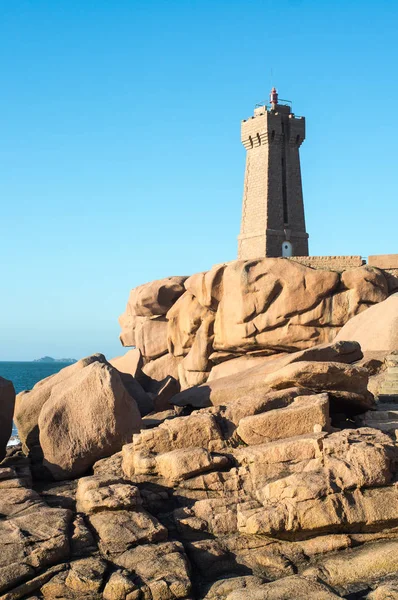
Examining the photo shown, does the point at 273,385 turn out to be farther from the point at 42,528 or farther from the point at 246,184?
the point at 246,184

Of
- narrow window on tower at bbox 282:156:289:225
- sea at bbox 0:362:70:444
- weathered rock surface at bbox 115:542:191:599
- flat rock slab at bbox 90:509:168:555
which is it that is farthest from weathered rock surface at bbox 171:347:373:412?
narrow window on tower at bbox 282:156:289:225

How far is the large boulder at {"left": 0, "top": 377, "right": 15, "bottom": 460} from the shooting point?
→ 1200 centimetres

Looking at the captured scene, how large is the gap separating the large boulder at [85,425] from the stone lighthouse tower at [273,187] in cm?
2695

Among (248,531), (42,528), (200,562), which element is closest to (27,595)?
(42,528)

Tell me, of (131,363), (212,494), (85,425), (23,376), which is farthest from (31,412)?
(23,376)

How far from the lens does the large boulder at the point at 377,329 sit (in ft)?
56.5

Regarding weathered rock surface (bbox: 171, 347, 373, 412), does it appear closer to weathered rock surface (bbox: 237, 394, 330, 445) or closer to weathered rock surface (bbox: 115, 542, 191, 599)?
weathered rock surface (bbox: 237, 394, 330, 445)

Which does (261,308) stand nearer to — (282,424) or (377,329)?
(377,329)

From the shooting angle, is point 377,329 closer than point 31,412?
No

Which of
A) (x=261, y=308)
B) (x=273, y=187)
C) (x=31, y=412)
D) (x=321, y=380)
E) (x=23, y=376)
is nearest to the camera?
(x=321, y=380)

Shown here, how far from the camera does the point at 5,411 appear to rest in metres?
12.1

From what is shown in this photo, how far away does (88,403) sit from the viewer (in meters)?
10.9

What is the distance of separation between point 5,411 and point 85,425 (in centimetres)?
210

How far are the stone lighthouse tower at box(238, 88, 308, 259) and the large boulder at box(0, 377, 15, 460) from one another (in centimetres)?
2635
